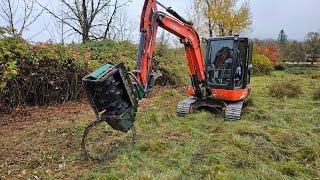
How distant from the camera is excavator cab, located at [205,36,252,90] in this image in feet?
29.6

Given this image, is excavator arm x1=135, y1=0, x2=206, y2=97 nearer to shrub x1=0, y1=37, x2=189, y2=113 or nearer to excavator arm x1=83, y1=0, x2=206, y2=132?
excavator arm x1=83, y1=0, x2=206, y2=132

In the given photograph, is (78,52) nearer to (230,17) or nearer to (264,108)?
(264,108)

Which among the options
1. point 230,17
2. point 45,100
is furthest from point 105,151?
point 230,17

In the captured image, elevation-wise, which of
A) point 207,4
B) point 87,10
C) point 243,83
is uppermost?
point 207,4

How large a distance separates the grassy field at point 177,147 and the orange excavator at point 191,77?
0.53 metres

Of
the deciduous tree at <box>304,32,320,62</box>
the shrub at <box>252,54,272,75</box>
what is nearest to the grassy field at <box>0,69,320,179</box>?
the shrub at <box>252,54,272,75</box>

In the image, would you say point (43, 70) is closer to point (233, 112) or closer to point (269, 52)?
point (233, 112)

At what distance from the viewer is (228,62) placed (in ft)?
30.3

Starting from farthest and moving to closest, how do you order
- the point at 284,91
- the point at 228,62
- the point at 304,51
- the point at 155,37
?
1. the point at 304,51
2. the point at 284,91
3. the point at 228,62
4. the point at 155,37

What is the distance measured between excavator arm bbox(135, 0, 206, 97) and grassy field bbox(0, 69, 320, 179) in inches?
44.5

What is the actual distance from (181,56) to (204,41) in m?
8.41

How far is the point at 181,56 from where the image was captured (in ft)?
59.5

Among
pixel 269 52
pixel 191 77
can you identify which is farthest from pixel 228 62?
pixel 269 52

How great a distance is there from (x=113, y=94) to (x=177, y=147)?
155cm
